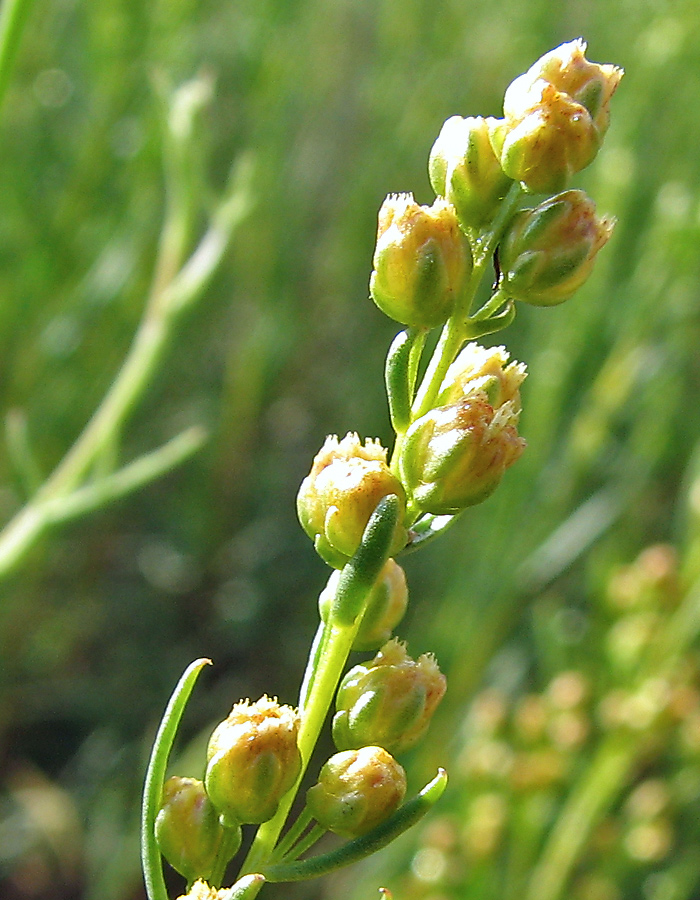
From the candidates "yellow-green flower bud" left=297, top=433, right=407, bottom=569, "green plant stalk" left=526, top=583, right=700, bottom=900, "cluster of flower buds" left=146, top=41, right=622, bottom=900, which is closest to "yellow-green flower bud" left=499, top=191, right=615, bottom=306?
"cluster of flower buds" left=146, top=41, right=622, bottom=900

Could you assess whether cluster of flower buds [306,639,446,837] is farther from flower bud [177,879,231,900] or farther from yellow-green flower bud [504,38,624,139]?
yellow-green flower bud [504,38,624,139]

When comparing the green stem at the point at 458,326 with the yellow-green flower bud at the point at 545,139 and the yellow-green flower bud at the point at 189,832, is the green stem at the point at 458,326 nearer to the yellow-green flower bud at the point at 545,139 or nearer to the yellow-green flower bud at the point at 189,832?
the yellow-green flower bud at the point at 545,139

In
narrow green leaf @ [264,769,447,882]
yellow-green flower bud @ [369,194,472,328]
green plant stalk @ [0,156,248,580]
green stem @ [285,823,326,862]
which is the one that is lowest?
narrow green leaf @ [264,769,447,882]

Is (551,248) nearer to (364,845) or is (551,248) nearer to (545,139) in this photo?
(545,139)

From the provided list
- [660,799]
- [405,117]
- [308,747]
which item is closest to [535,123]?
[308,747]

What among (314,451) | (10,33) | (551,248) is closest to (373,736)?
(551,248)

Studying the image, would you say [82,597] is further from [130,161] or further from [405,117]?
[405,117]
